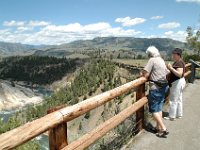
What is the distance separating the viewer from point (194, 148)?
25.6ft

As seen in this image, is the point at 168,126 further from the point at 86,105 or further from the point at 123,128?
the point at 86,105

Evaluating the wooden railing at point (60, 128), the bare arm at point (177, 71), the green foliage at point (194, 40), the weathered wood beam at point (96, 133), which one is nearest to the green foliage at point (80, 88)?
the green foliage at point (194, 40)

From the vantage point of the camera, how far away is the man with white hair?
27.5 feet

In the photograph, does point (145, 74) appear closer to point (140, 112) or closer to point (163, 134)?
point (140, 112)

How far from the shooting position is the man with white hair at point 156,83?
27.5 ft

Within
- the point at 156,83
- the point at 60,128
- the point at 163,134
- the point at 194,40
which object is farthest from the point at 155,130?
the point at 194,40

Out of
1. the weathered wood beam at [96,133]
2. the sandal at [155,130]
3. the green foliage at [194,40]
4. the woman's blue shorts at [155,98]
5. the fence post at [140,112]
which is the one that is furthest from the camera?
the green foliage at [194,40]

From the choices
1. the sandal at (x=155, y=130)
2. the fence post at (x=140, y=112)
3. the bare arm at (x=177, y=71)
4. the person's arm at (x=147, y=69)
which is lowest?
the sandal at (x=155, y=130)

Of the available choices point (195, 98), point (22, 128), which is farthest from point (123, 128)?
point (195, 98)

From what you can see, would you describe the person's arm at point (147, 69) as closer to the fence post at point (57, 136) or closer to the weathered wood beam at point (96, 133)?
the weathered wood beam at point (96, 133)

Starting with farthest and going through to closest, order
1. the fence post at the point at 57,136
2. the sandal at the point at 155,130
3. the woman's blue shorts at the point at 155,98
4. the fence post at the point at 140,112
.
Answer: the fence post at the point at 140,112 < the sandal at the point at 155,130 < the woman's blue shorts at the point at 155,98 < the fence post at the point at 57,136

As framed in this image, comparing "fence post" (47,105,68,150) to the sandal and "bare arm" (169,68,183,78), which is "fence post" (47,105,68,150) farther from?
"bare arm" (169,68,183,78)

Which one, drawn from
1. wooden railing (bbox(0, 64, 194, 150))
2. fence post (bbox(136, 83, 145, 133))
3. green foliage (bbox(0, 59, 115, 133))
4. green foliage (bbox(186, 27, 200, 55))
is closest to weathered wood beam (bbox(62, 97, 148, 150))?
wooden railing (bbox(0, 64, 194, 150))

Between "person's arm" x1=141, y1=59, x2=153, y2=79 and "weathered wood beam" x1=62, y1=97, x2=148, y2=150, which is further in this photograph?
"person's arm" x1=141, y1=59, x2=153, y2=79
